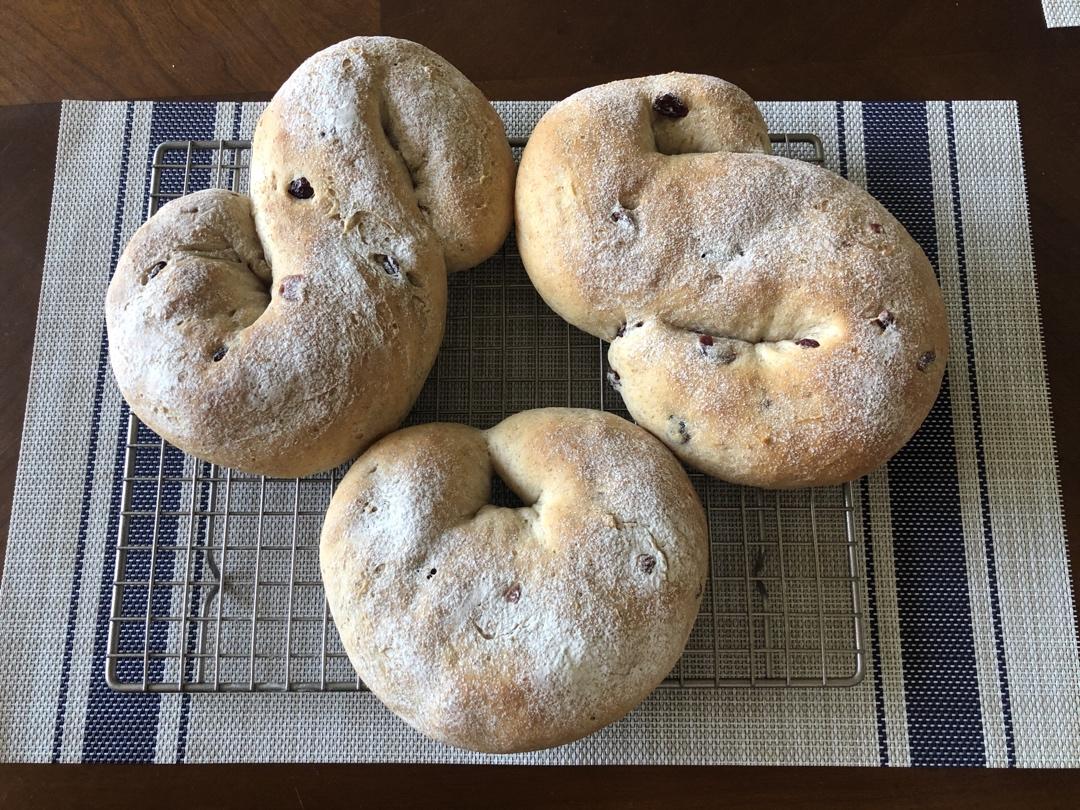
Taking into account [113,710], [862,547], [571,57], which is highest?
[571,57]

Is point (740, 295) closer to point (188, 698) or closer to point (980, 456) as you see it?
point (980, 456)

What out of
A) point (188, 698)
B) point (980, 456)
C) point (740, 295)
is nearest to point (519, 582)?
point (740, 295)

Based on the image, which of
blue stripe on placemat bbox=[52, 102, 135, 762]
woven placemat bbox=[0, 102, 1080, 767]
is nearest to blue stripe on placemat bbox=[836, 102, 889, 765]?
woven placemat bbox=[0, 102, 1080, 767]

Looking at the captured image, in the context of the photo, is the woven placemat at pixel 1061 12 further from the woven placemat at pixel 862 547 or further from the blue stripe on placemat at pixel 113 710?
the blue stripe on placemat at pixel 113 710

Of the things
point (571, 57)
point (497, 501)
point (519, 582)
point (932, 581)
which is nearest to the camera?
point (519, 582)

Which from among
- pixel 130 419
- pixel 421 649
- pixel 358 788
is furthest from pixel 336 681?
pixel 130 419

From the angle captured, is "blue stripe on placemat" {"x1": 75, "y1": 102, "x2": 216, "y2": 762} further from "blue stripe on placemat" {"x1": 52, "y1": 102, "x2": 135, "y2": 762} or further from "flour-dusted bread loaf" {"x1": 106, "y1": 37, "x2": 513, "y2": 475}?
"flour-dusted bread loaf" {"x1": 106, "y1": 37, "x2": 513, "y2": 475}
